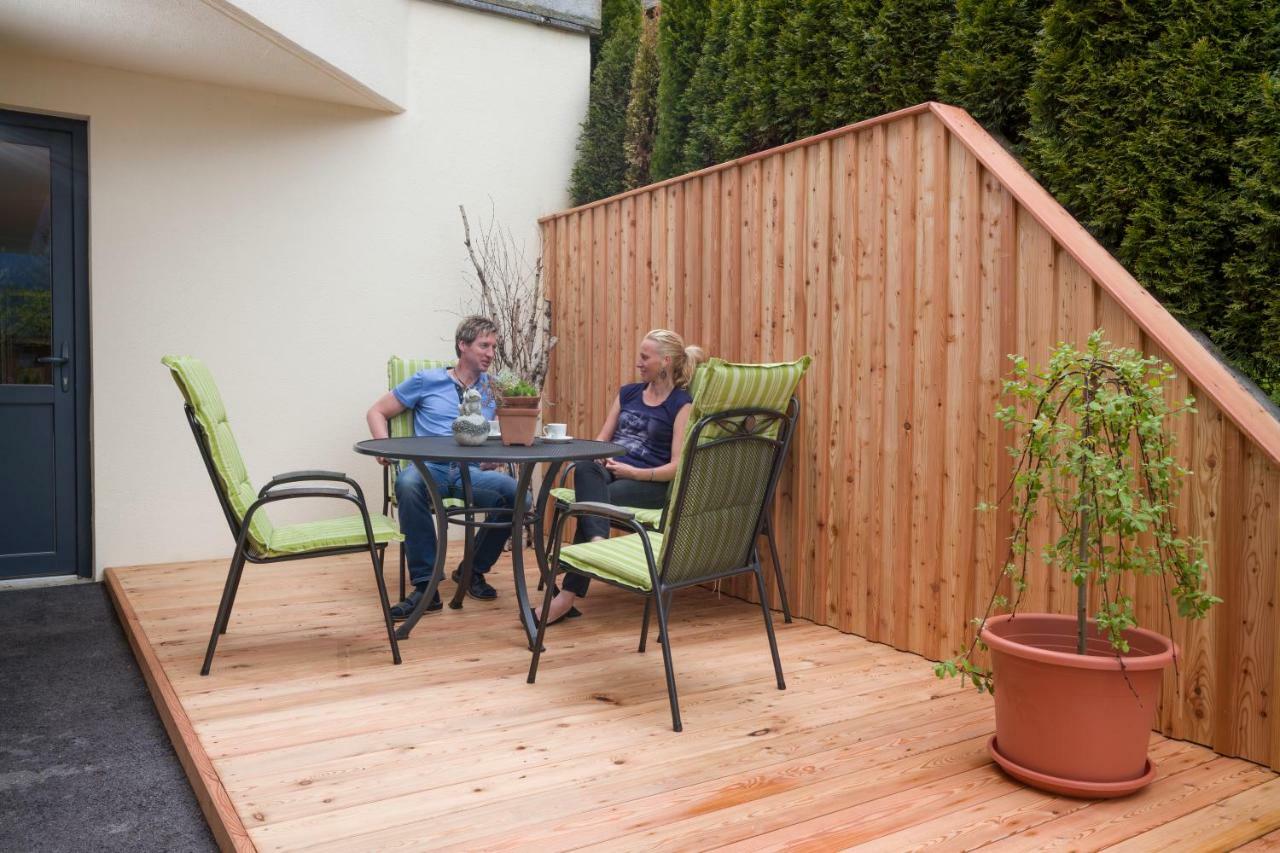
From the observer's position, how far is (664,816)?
2.17 meters

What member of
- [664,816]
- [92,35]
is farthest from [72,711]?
[92,35]

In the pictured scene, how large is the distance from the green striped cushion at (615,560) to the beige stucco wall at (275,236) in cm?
287

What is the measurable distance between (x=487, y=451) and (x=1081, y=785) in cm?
204

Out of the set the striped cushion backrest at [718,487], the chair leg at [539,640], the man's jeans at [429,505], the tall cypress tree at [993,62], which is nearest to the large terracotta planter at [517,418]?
the man's jeans at [429,505]

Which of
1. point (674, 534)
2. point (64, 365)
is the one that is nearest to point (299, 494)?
point (674, 534)

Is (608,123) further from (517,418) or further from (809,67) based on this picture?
(517,418)

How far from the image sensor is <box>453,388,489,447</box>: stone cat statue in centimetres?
349

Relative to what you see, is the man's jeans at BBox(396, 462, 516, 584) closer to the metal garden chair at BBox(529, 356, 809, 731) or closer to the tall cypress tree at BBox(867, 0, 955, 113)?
the metal garden chair at BBox(529, 356, 809, 731)

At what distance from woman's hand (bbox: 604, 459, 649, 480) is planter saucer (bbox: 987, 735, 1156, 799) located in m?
2.02

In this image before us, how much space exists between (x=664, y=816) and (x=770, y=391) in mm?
1552

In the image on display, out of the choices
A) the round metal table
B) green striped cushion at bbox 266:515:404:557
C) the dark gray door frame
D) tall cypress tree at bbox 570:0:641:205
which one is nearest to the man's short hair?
the round metal table

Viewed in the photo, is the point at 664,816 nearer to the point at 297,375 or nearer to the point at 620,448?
the point at 620,448

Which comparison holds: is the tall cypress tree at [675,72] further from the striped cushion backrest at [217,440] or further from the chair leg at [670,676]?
the chair leg at [670,676]

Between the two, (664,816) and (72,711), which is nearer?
(664,816)
